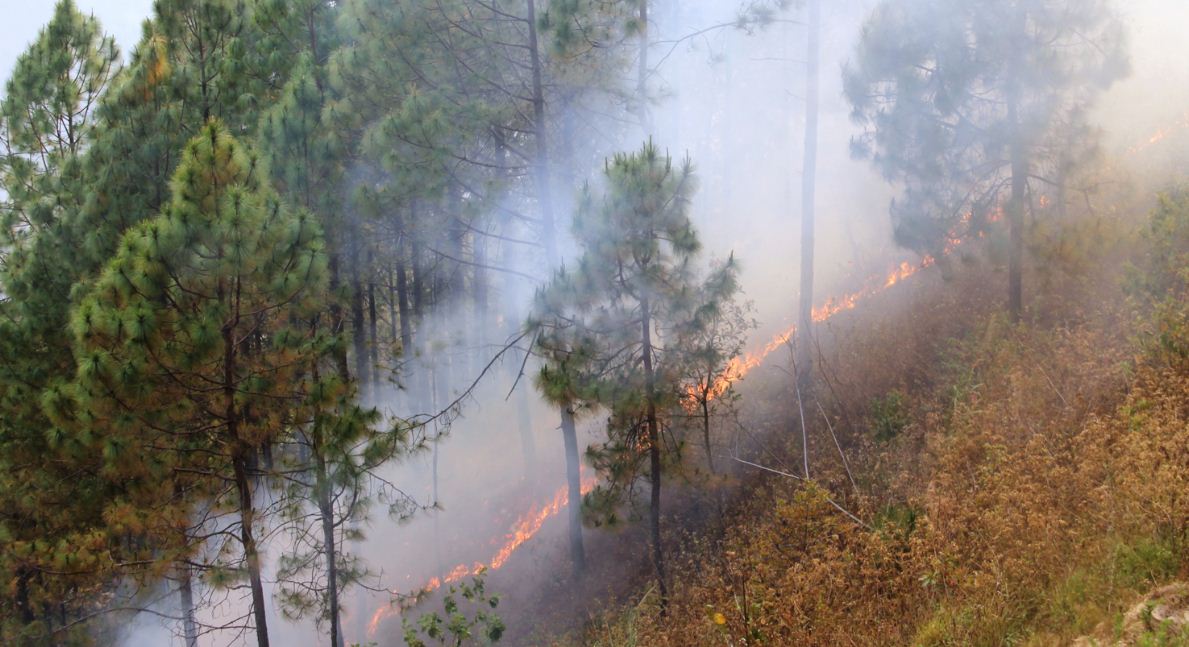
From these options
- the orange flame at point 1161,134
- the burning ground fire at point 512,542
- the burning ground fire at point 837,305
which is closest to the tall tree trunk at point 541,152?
the burning ground fire at point 512,542

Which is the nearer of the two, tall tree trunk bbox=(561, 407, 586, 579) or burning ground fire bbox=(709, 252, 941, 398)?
tall tree trunk bbox=(561, 407, 586, 579)

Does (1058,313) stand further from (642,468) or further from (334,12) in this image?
(334,12)

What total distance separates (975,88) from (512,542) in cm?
1389

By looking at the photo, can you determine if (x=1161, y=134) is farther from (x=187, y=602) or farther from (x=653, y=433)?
(x=187, y=602)

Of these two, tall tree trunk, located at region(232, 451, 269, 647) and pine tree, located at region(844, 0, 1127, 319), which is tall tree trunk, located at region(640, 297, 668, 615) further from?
pine tree, located at region(844, 0, 1127, 319)

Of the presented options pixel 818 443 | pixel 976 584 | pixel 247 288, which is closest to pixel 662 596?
pixel 818 443

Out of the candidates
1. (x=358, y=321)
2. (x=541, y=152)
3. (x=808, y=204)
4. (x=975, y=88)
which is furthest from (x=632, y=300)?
(x=975, y=88)

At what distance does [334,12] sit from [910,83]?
35.7ft

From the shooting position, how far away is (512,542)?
17.1 m

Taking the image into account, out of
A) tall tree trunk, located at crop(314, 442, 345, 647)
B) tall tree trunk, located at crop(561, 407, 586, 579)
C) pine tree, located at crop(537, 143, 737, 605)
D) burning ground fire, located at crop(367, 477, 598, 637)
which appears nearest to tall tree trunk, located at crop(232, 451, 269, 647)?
tall tree trunk, located at crop(314, 442, 345, 647)

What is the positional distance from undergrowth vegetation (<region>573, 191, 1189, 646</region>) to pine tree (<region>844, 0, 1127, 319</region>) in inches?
63.5

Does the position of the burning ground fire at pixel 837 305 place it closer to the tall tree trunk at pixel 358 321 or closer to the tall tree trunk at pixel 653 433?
the tall tree trunk at pixel 653 433

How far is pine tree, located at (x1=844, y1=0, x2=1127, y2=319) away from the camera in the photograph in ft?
36.1

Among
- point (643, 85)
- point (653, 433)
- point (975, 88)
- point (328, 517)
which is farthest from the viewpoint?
point (643, 85)
